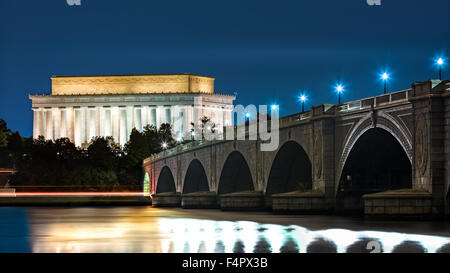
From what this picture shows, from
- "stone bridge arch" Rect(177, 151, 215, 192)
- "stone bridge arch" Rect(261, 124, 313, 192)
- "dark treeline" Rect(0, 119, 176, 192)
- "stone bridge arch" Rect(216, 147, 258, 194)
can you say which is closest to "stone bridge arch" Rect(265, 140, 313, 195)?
"stone bridge arch" Rect(261, 124, 313, 192)

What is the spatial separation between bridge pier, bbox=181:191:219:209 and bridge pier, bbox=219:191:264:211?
41.0ft

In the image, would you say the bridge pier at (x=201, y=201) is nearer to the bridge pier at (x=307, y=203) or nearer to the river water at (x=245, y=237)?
the bridge pier at (x=307, y=203)

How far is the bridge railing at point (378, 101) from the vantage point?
168 ft

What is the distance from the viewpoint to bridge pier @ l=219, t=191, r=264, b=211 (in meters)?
75.6

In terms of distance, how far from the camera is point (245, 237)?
45312 millimetres

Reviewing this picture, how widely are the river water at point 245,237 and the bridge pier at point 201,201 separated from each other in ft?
104

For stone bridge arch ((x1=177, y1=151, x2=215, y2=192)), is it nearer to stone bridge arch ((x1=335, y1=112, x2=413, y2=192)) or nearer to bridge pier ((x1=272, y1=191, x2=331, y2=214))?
bridge pier ((x1=272, y1=191, x2=331, y2=214))

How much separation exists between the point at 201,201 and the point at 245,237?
1903 inches

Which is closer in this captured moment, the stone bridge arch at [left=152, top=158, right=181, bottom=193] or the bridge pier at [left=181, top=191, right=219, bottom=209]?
the bridge pier at [left=181, top=191, right=219, bottom=209]

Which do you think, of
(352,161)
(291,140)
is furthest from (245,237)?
(291,140)

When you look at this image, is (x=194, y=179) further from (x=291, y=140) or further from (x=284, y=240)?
(x=284, y=240)

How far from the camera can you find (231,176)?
9331 centimetres

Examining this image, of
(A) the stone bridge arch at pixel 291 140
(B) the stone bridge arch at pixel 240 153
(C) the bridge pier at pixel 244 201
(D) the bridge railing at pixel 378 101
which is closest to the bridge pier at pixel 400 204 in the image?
(D) the bridge railing at pixel 378 101
